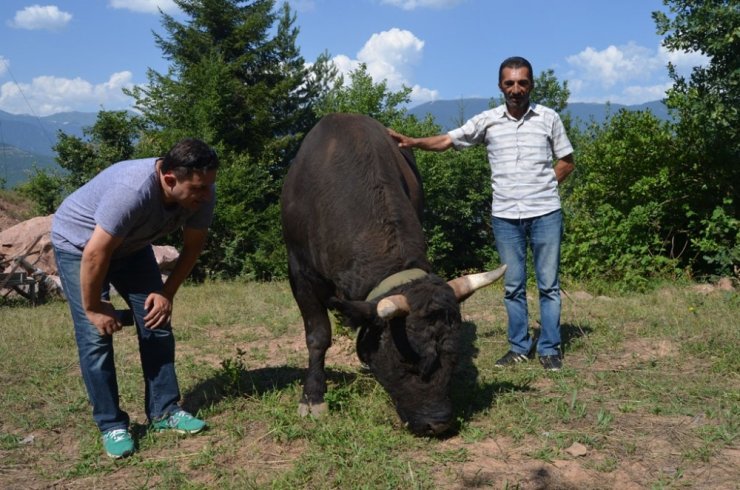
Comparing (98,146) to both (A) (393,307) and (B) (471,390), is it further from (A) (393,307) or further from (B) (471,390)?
(A) (393,307)

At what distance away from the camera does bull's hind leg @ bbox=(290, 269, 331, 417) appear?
5.14 meters

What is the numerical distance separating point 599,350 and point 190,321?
512 cm

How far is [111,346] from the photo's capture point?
4527 millimetres

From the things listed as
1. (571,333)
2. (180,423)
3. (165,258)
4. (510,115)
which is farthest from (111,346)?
(165,258)

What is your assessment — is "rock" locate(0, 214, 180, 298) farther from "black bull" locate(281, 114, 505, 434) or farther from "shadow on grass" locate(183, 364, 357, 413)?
"black bull" locate(281, 114, 505, 434)

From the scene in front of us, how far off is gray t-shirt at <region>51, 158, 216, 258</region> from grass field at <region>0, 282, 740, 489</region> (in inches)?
56.9

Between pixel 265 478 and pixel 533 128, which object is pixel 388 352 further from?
pixel 533 128

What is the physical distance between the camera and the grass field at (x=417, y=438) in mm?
3947

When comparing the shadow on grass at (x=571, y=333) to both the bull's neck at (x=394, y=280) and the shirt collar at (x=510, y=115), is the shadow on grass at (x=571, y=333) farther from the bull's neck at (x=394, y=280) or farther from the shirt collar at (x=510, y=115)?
the bull's neck at (x=394, y=280)

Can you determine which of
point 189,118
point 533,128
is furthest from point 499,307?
point 189,118

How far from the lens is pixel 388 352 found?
4.39 m

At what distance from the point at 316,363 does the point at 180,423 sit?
1168mm

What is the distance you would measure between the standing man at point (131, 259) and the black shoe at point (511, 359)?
9.12ft

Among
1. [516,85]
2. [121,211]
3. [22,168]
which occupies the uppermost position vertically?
[516,85]
